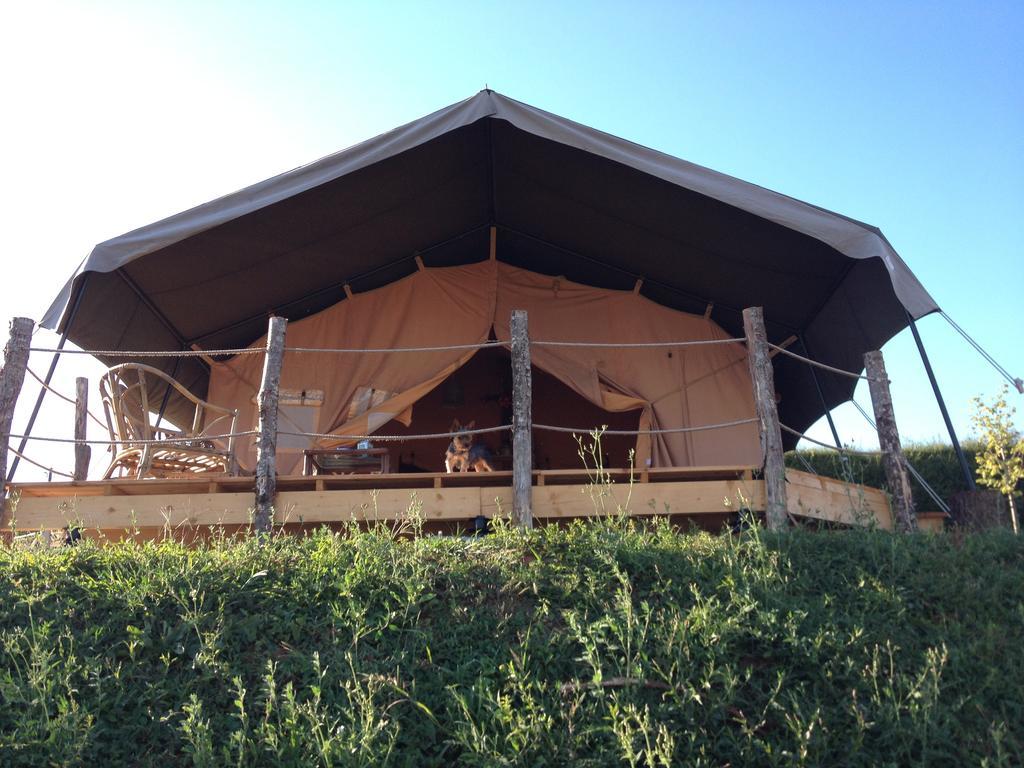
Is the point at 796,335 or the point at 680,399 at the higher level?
the point at 796,335

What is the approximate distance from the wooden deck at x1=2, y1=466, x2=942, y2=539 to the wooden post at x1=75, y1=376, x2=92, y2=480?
92 centimetres

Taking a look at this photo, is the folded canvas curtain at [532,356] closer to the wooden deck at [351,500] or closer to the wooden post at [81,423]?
the wooden post at [81,423]

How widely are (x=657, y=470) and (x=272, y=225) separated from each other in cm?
358

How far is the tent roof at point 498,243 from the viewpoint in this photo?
20.1ft

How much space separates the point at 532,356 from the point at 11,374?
13.1ft

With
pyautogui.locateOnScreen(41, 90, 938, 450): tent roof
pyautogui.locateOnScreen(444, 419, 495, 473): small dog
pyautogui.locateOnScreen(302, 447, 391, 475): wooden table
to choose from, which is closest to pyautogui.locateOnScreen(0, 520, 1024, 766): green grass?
pyautogui.locateOnScreen(302, 447, 391, 475): wooden table

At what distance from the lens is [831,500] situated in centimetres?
592

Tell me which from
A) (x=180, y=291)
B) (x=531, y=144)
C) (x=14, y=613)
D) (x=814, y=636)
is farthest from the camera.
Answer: (x=180, y=291)

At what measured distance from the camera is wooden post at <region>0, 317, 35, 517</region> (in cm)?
511

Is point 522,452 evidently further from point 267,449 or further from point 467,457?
point 467,457

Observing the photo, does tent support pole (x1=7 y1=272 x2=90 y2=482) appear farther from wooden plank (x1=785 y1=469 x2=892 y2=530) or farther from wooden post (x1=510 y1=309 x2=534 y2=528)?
wooden plank (x1=785 y1=469 x2=892 y2=530)

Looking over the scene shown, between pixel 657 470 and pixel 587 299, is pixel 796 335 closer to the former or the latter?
pixel 587 299

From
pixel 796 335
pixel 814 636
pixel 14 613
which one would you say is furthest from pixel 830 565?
pixel 796 335

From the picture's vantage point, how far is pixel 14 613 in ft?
12.6
